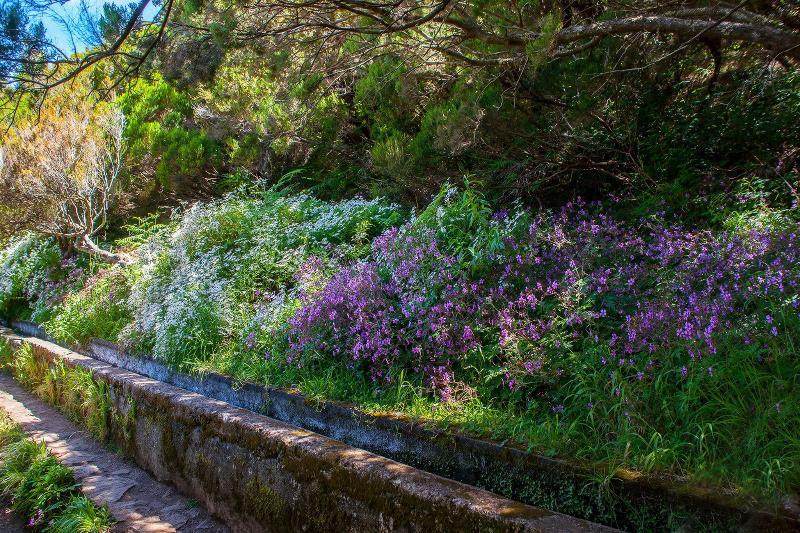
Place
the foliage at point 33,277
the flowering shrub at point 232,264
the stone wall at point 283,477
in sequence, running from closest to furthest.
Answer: the stone wall at point 283,477 < the flowering shrub at point 232,264 < the foliage at point 33,277

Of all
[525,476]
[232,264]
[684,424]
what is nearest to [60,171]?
[232,264]

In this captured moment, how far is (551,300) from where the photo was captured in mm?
3480

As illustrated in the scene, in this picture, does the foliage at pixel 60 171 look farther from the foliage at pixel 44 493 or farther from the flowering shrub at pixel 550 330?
the foliage at pixel 44 493

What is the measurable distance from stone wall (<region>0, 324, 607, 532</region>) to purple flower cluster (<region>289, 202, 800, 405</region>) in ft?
2.61

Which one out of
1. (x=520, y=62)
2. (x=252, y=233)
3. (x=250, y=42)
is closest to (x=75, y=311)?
(x=252, y=233)

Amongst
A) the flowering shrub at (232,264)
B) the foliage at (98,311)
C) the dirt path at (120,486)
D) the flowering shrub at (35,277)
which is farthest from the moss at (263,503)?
the flowering shrub at (35,277)

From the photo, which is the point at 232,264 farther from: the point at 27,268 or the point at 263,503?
the point at 27,268

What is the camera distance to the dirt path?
139 inches

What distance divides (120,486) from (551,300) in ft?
10.2

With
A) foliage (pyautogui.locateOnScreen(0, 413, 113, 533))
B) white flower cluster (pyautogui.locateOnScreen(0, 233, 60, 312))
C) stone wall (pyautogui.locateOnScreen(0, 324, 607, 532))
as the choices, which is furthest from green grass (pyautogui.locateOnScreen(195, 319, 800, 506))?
white flower cluster (pyautogui.locateOnScreen(0, 233, 60, 312))

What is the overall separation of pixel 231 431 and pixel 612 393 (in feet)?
6.96

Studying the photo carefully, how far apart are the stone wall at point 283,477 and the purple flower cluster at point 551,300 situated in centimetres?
80

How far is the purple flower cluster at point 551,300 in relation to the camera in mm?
2787

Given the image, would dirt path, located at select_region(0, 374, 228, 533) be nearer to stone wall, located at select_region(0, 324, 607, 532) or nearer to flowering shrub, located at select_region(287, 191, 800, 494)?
stone wall, located at select_region(0, 324, 607, 532)
